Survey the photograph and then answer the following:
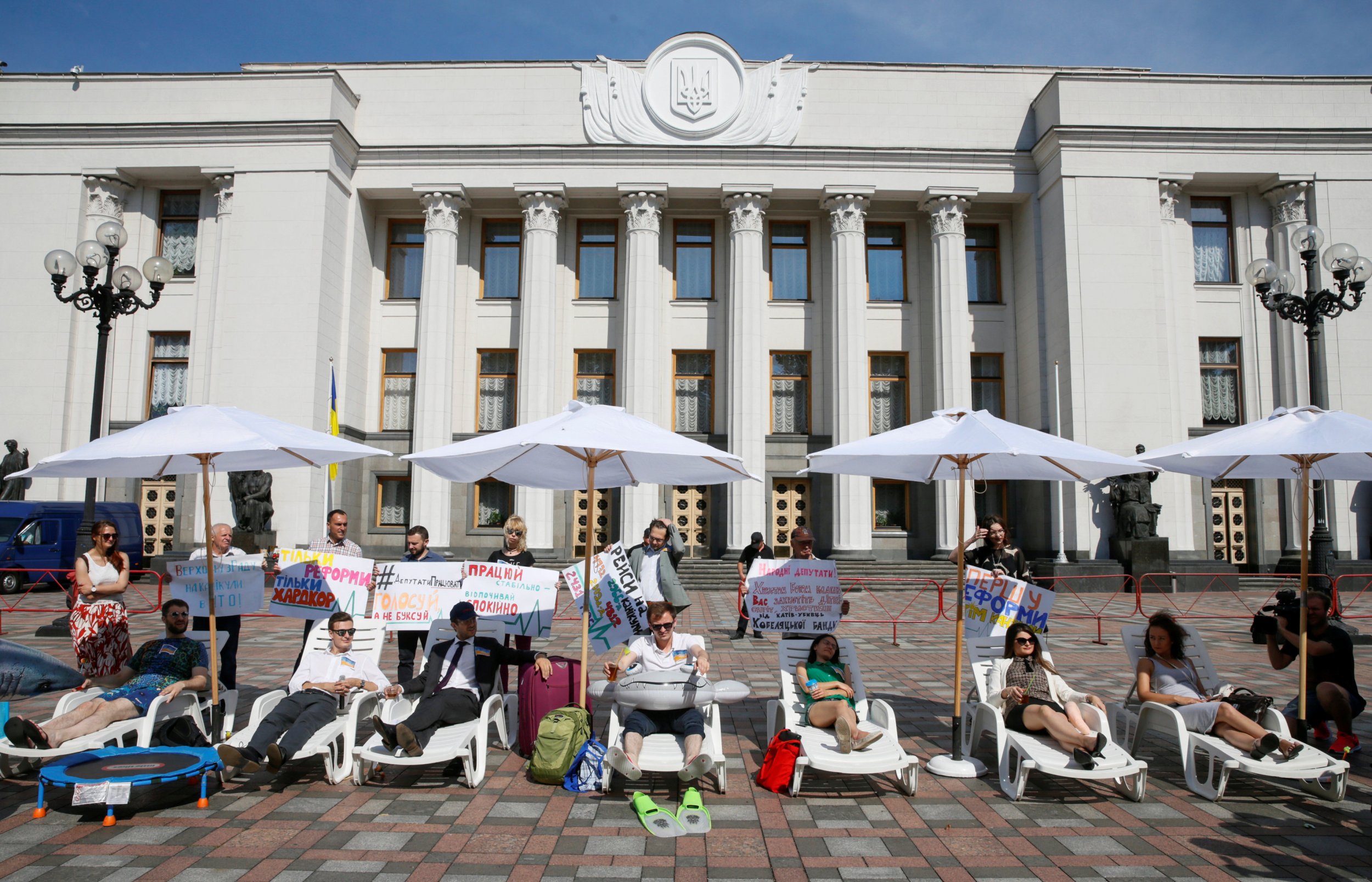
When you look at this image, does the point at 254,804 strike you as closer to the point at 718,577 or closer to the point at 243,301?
the point at 718,577

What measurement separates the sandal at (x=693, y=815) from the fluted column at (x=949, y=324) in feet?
69.5

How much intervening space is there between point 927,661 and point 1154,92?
22209 mm

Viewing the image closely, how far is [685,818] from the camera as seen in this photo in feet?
16.7

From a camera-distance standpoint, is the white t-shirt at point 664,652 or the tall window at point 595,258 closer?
the white t-shirt at point 664,652

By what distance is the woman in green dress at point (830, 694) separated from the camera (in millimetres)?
5852

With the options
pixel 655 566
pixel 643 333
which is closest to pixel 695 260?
pixel 643 333

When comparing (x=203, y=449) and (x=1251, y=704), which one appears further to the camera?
(x=203, y=449)

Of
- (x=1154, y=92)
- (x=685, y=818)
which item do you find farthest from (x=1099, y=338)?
(x=685, y=818)

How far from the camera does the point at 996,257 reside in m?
27.8


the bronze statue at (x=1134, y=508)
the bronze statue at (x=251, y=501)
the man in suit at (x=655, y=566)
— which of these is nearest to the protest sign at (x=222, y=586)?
the man in suit at (x=655, y=566)

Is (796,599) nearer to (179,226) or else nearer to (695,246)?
(695,246)

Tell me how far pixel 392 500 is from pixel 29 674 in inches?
732

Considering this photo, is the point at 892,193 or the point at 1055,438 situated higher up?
the point at 892,193

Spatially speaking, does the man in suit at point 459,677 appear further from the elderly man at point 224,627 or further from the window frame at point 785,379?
the window frame at point 785,379
